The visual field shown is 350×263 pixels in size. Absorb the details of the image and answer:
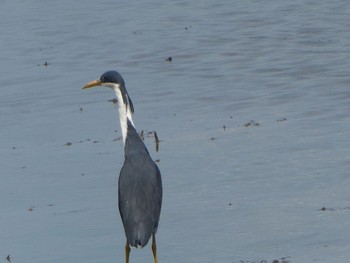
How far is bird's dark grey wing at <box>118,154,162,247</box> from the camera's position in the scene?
960cm

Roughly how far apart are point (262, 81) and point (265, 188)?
5.25m

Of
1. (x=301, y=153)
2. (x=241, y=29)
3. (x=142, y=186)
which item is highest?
(x=142, y=186)

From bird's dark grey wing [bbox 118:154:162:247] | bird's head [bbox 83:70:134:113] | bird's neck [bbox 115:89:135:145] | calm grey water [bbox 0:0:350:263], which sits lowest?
calm grey water [bbox 0:0:350:263]

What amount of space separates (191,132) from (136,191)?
12.7 feet

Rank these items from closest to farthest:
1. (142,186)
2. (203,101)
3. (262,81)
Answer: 1. (142,186)
2. (203,101)
3. (262,81)

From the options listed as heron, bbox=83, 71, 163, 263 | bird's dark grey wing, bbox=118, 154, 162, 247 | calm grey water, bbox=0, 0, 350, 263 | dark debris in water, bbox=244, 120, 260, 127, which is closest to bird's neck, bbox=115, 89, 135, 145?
heron, bbox=83, 71, 163, 263

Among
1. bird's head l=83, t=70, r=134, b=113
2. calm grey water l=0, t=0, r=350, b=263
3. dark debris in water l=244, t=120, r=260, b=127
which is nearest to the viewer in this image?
calm grey water l=0, t=0, r=350, b=263

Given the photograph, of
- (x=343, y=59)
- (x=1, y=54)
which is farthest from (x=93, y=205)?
(x=1, y=54)

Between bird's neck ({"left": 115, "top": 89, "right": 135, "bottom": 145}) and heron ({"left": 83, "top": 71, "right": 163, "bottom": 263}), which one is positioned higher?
bird's neck ({"left": 115, "top": 89, "right": 135, "bottom": 145})

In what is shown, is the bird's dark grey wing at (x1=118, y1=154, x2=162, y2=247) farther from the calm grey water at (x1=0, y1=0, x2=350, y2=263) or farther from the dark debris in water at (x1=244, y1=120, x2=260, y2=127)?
the dark debris in water at (x1=244, y1=120, x2=260, y2=127)

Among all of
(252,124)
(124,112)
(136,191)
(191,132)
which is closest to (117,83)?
(124,112)

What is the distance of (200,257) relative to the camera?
9992 millimetres

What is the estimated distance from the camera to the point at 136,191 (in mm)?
9922

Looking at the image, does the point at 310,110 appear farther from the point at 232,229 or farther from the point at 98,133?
the point at 232,229
